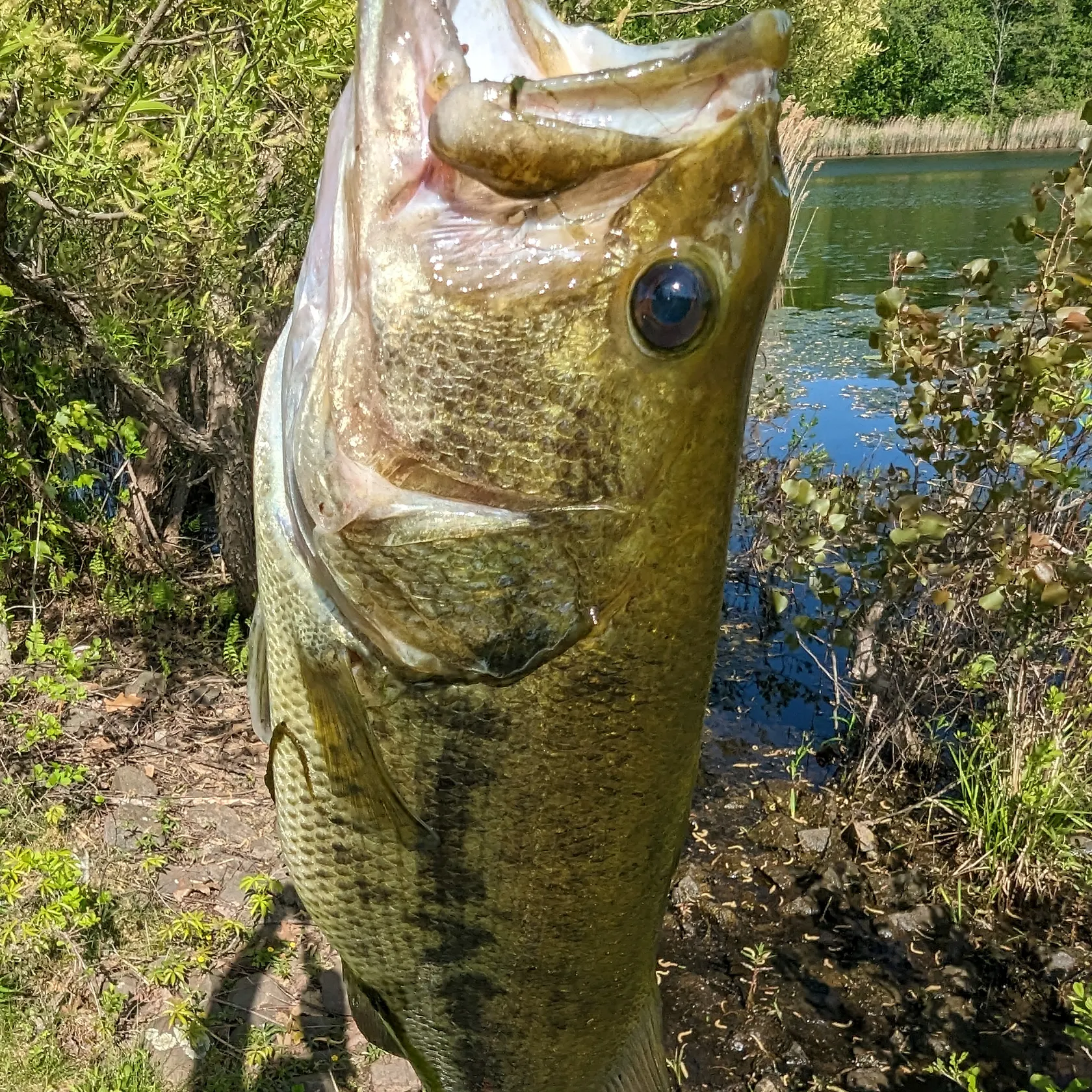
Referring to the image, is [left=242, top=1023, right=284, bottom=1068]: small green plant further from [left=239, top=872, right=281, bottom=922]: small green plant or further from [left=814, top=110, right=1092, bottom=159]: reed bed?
[left=814, top=110, right=1092, bottom=159]: reed bed

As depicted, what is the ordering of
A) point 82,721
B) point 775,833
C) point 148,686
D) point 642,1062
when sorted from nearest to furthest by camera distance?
point 642,1062 → point 82,721 → point 775,833 → point 148,686

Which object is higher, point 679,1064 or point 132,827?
point 132,827

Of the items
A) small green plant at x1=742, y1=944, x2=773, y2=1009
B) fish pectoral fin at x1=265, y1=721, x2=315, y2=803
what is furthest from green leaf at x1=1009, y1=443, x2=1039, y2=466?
fish pectoral fin at x1=265, y1=721, x2=315, y2=803

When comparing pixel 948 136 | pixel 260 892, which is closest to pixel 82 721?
pixel 260 892

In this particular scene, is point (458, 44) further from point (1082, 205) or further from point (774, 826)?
point (774, 826)

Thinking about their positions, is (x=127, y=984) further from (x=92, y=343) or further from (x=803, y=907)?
(x=803, y=907)

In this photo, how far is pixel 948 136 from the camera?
33.1 m

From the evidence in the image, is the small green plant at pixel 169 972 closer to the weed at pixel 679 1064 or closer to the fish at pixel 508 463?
the weed at pixel 679 1064

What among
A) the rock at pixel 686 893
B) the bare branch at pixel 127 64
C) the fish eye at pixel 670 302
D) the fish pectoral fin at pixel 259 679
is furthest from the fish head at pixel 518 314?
Result: the rock at pixel 686 893

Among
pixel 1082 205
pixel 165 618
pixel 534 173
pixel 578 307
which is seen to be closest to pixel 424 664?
pixel 578 307

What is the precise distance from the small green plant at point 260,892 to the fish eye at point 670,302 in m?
2.98

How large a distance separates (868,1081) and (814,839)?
1.20m

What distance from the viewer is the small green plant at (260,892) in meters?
3.38

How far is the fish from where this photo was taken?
3.42ft
